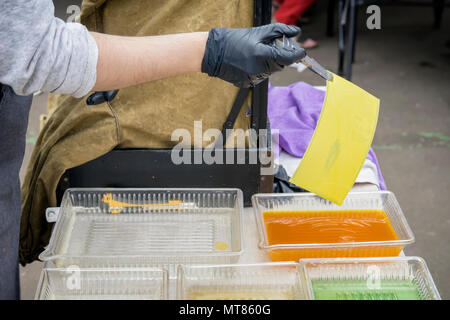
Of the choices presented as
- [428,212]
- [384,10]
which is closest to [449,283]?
[428,212]

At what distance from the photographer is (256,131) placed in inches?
51.7

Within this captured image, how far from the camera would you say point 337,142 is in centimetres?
107

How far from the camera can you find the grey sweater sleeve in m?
0.76

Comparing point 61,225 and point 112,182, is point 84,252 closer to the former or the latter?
point 61,225

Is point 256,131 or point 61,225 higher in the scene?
point 256,131

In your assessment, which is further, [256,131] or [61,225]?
[256,131]

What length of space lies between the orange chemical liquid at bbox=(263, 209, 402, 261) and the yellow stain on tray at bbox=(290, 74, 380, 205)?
144mm

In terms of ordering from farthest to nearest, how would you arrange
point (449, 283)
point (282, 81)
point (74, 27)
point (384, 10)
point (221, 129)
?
point (384, 10) < point (282, 81) < point (449, 283) < point (221, 129) < point (74, 27)

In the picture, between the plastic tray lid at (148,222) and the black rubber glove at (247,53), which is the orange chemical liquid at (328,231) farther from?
the black rubber glove at (247,53)

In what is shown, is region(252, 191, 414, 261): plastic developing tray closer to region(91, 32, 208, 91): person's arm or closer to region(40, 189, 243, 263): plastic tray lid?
region(40, 189, 243, 263): plastic tray lid

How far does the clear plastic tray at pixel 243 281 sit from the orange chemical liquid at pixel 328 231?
7 cm

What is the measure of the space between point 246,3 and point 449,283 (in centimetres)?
167

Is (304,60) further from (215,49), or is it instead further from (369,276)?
(369,276)

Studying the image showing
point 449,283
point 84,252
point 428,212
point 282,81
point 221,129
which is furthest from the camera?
point 282,81
